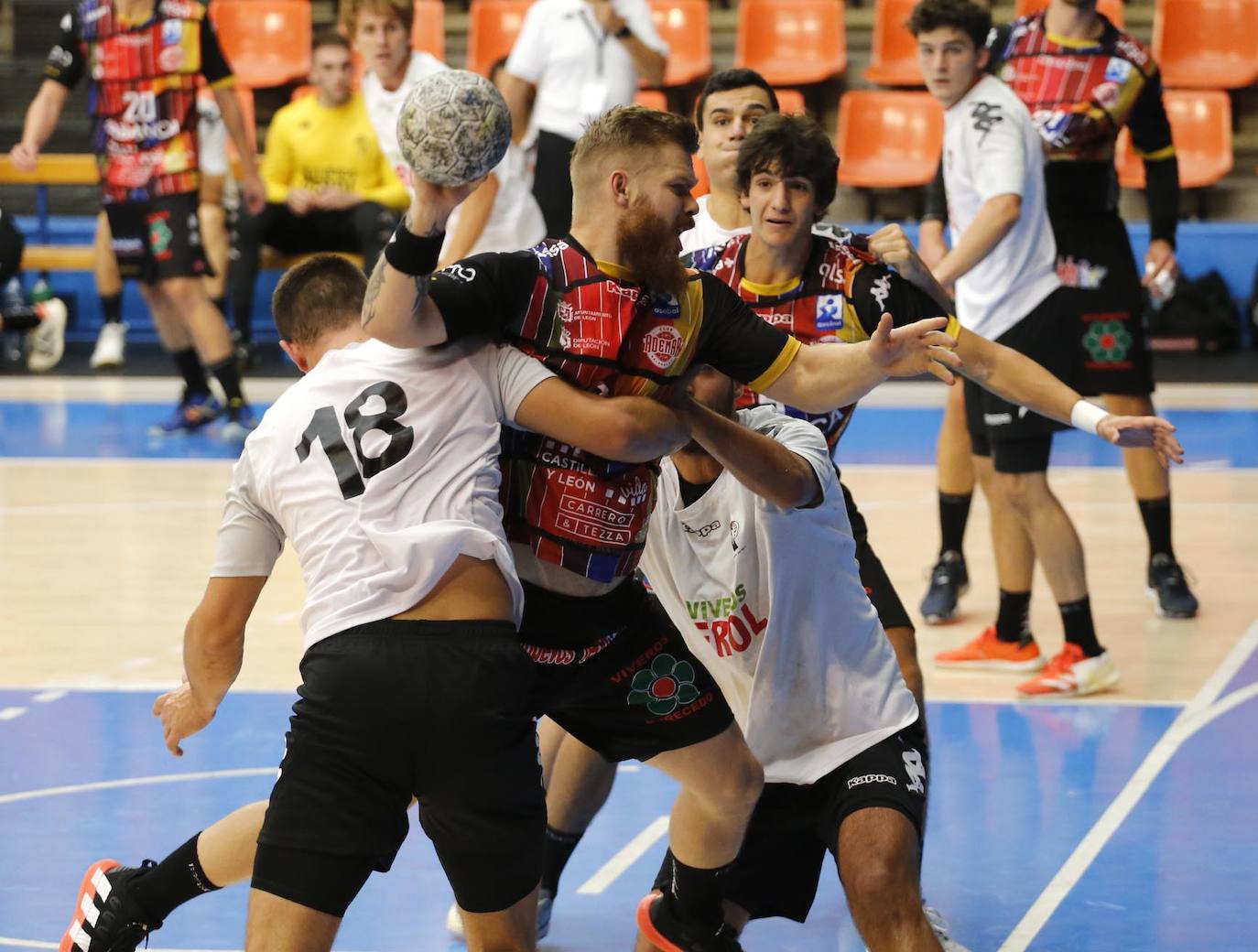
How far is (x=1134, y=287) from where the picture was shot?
263 inches

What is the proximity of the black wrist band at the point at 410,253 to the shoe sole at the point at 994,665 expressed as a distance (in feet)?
12.0

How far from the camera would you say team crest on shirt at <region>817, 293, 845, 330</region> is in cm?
412

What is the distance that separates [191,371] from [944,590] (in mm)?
5283

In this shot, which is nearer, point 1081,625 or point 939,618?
point 1081,625

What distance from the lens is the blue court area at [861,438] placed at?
968 centimetres

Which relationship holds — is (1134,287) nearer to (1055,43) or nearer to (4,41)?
(1055,43)

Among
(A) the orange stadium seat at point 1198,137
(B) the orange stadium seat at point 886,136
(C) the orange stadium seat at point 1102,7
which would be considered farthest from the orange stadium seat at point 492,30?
(A) the orange stadium seat at point 1198,137

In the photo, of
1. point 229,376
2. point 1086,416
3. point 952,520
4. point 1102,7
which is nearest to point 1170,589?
point 952,520

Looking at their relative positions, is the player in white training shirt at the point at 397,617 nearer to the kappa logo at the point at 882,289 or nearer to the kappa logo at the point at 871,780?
the kappa logo at the point at 871,780

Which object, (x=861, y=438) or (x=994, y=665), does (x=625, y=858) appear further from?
(x=861, y=438)

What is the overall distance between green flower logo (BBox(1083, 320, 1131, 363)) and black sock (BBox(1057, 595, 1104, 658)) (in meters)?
1.18

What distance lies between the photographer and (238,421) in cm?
1004

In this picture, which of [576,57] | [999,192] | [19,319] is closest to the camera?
[999,192]

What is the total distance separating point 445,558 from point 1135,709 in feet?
11.0
